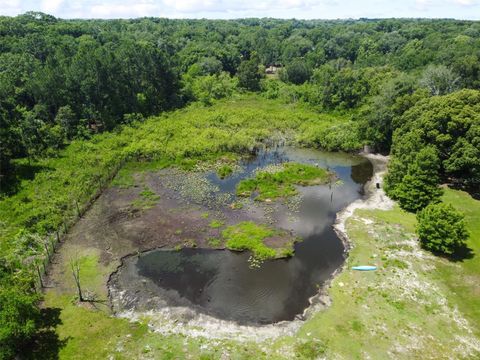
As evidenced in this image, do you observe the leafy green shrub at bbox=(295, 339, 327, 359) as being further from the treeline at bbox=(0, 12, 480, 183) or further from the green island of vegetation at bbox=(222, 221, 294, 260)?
the treeline at bbox=(0, 12, 480, 183)

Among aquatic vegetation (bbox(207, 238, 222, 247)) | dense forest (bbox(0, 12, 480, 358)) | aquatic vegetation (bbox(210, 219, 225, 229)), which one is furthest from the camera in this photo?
dense forest (bbox(0, 12, 480, 358))

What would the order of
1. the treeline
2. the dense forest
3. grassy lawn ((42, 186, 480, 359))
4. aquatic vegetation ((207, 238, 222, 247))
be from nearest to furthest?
grassy lawn ((42, 186, 480, 359)) < aquatic vegetation ((207, 238, 222, 247)) < the dense forest < the treeline

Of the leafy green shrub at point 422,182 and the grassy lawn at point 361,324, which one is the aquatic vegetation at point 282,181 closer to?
the leafy green shrub at point 422,182

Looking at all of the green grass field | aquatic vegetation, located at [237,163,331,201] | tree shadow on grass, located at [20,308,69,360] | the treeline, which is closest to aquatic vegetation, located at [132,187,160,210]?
the green grass field

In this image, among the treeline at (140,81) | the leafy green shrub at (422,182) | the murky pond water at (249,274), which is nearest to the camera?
the murky pond water at (249,274)

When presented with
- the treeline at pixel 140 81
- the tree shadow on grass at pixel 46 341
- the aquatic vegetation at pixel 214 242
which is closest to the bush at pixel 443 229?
the aquatic vegetation at pixel 214 242

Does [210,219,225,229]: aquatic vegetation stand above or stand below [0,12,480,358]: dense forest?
below

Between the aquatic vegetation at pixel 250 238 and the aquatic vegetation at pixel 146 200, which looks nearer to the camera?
the aquatic vegetation at pixel 250 238
